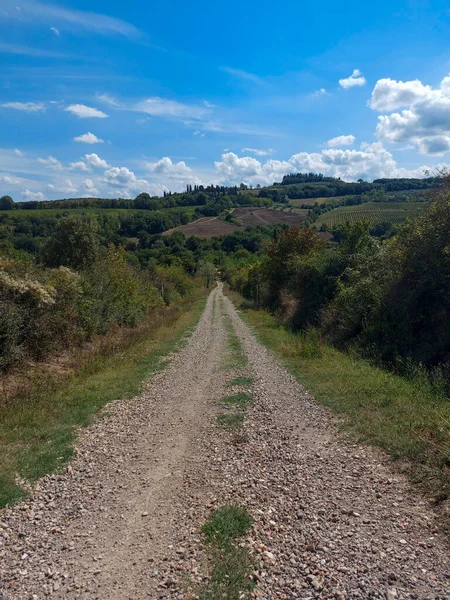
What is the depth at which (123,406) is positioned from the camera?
888 centimetres

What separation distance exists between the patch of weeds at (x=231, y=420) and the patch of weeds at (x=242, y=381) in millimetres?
2425

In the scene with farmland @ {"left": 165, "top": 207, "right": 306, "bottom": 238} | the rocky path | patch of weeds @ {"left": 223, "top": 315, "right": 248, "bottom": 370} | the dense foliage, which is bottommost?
patch of weeds @ {"left": 223, "top": 315, "right": 248, "bottom": 370}

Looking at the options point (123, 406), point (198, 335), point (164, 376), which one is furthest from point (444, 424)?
point (198, 335)

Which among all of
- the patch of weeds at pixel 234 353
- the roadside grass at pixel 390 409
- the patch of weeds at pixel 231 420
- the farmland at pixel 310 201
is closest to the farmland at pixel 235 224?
the farmland at pixel 310 201

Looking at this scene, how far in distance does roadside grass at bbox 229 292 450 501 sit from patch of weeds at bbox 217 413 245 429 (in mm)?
1957

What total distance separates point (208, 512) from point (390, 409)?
164 inches

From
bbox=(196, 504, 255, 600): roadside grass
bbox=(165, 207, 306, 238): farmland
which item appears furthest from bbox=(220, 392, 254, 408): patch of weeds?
bbox=(165, 207, 306, 238): farmland

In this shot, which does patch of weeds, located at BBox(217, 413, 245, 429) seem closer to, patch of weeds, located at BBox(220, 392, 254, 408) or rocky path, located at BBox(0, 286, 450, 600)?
rocky path, located at BBox(0, 286, 450, 600)

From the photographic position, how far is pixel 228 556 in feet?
12.3

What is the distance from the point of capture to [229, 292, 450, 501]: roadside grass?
16.4ft

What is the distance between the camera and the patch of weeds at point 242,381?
34.3 ft

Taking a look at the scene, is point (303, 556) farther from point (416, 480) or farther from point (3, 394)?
point (3, 394)

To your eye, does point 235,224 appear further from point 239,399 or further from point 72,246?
point 239,399

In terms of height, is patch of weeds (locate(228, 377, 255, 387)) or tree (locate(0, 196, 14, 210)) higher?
tree (locate(0, 196, 14, 210))
